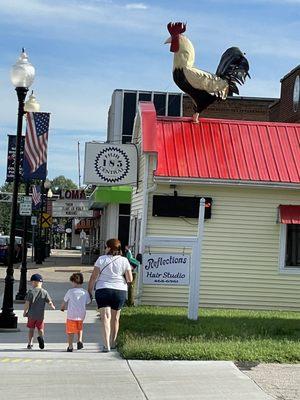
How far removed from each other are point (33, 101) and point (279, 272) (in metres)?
7.92

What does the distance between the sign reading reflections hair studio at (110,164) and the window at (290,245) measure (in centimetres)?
415

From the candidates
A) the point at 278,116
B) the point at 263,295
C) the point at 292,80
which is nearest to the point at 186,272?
the point at 263,295

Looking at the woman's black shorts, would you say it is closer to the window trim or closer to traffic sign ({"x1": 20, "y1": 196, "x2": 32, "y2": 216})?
the window trim

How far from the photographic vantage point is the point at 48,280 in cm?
2522

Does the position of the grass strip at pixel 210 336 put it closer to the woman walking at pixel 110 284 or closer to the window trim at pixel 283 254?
the woman walking at pixel 110 284

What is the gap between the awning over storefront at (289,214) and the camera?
16812 mm

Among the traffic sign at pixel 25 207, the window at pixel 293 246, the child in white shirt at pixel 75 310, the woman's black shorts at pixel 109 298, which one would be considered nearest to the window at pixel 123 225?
the traffic sign at pixel 25 207

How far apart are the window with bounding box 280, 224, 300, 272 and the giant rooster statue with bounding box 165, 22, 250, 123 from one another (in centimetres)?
369

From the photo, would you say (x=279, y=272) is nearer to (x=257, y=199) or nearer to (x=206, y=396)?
(x=257, y=199)

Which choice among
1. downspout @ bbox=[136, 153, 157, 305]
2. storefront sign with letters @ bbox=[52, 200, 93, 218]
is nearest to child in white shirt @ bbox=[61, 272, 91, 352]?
downspout @ bbox=[136, 153, 157, 305]

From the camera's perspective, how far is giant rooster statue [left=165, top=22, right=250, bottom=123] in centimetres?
1819

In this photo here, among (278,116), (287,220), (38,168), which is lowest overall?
(287,220)

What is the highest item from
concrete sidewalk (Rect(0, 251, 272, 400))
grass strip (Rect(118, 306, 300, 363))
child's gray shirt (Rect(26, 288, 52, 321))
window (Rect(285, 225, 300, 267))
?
window (Rect(285, 225, 300, 267))

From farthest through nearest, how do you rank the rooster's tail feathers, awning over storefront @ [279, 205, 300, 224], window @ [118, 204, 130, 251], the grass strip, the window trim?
window @ [118, 204, 130, 251] < the rooster's tail feathers < the window trim < awning over storefront @ [279, 205, 300, 224] < the grass strip
